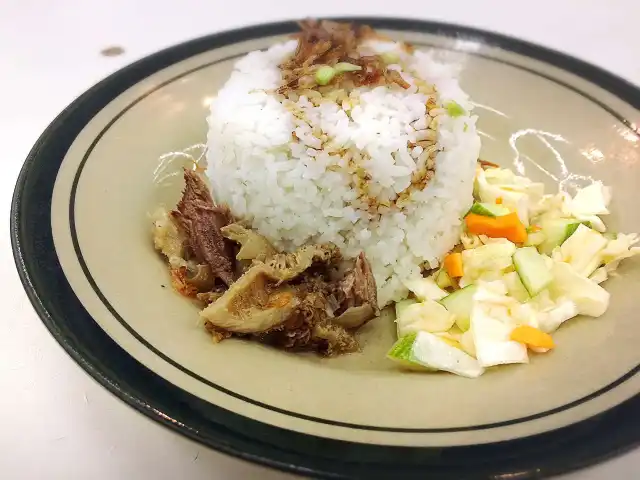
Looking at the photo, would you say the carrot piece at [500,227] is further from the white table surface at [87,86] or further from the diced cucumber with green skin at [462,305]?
the white table surface at [87,86]

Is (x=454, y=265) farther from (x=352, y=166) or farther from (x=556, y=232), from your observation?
(x=352, y=166)

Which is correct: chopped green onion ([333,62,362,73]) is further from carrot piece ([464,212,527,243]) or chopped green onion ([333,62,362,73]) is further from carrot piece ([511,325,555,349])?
carrot piece ([511,325,555,349])

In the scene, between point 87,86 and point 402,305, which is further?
point 87,86

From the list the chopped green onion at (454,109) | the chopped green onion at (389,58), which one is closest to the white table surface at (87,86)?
the chopped green onion at (454,109)

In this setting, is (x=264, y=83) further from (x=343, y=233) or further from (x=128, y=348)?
(x=128, y=348)

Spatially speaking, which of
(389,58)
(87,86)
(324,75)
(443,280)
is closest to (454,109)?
(389,58)

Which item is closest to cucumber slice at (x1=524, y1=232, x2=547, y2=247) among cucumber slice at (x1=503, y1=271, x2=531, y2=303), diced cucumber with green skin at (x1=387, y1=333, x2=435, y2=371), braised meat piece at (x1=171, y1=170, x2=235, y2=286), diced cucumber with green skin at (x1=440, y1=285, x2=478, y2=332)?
cucumber slice at (x1=503, y1=271, x2=531, y2=303)
